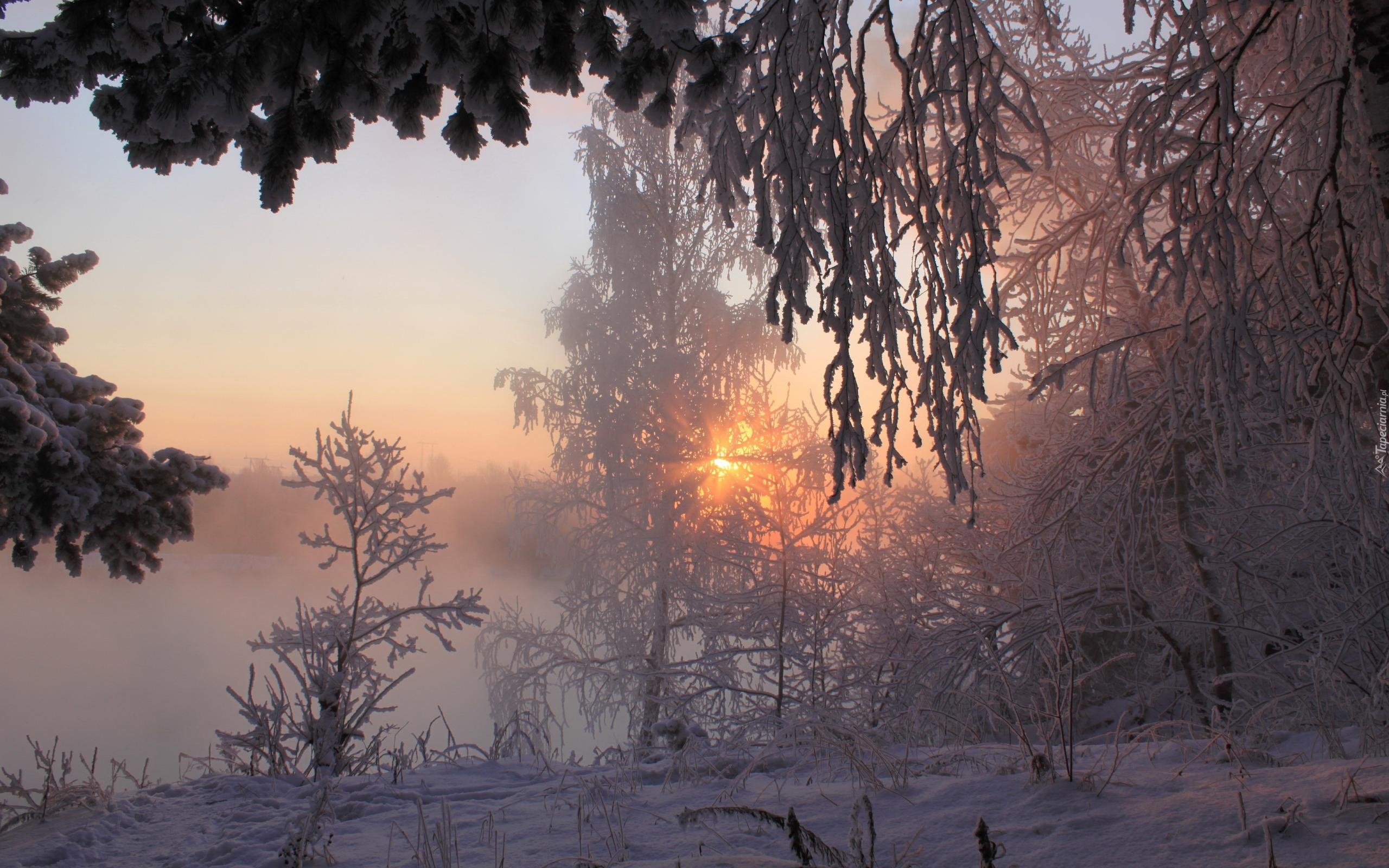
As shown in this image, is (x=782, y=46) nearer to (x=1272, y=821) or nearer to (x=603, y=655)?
(x=1272, y=821)

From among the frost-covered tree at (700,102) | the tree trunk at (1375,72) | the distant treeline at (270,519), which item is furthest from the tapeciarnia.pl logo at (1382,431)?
the distant treeline at (270,519)

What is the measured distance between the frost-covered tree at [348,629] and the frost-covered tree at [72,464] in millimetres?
853

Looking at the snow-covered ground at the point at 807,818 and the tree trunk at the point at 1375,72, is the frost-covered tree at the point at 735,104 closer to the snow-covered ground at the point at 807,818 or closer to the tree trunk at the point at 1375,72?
the snow-covered ground at the point at 807,818

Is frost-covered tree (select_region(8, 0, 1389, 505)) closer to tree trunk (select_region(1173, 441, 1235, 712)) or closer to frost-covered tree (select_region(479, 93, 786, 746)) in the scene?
tree trunk (select_region(1173, 441, 1235, 712))

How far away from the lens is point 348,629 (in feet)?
17.6

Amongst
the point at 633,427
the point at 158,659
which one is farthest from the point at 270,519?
the point at 633,427

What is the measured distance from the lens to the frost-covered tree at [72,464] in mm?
4543

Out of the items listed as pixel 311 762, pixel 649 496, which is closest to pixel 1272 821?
pixel 311 762

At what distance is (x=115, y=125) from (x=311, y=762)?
3840 millimetres

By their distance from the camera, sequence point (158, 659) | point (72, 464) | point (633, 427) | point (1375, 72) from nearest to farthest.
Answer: point (1375, 72) → point (72, 464) → point (633, 427) → point (158, 659)

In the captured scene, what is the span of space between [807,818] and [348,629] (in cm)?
420

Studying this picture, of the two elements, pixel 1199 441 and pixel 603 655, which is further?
pixel 603 655

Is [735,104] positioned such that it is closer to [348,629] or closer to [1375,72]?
[1375,72]

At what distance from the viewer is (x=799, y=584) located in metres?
7.53
